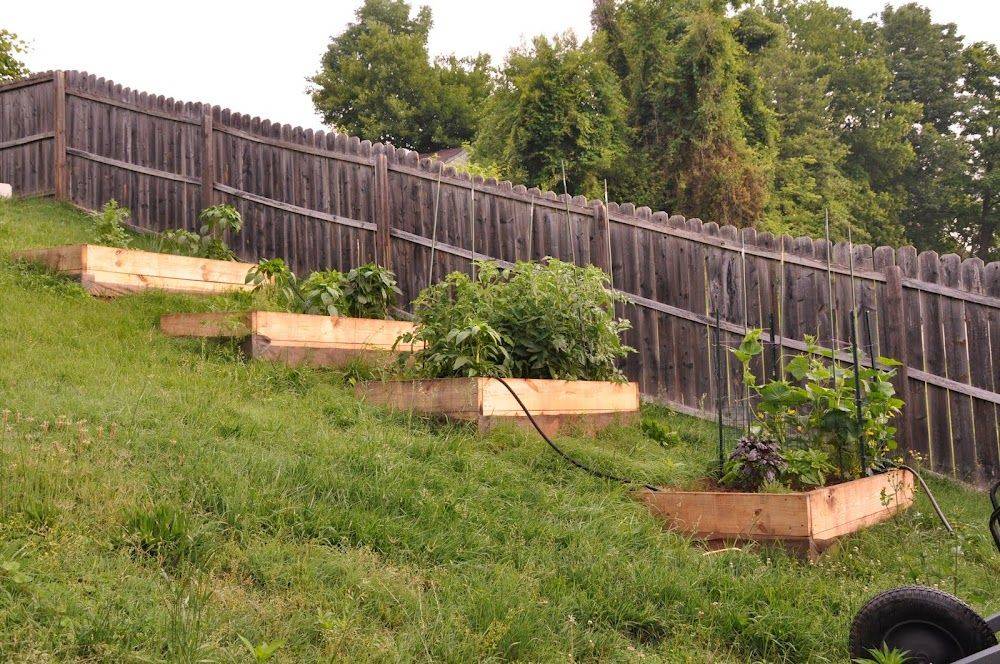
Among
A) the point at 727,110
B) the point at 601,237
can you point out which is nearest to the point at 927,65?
the point at 727,110

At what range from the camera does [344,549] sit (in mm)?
3057

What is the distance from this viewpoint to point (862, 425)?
477 cm

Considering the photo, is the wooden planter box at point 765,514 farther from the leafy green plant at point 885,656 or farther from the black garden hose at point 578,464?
the leafy green plant at point 885,656

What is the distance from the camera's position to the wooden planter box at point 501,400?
4.89 metres

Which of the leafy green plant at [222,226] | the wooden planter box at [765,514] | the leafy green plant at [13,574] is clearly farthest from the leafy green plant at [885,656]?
the leafy green plant at [222,226]

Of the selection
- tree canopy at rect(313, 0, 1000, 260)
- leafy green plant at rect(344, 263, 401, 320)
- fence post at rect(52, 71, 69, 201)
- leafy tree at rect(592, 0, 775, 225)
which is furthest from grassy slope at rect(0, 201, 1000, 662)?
leafy tree at rect(592, 0, 775, 225)

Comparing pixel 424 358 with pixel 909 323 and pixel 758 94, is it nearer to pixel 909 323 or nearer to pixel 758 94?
pixel 909 323

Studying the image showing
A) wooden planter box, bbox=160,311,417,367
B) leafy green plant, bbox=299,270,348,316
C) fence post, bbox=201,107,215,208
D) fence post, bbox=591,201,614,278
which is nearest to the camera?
wooden planter box, bbox=160,311,417,367

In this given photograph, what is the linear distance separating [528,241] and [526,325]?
2821 millimetres

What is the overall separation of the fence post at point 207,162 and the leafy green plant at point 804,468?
26.9 feet

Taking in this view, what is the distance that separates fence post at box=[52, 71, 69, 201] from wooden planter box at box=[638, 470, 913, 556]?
10.0 m

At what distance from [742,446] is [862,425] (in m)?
0.75

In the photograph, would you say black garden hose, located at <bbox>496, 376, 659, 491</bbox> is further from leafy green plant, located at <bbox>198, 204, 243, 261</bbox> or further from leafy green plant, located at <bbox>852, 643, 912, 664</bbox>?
leafy green plant, located at <bbox>198, 204, 243, 261</bbox>

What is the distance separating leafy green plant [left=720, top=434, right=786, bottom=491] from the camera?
445 centimetres
